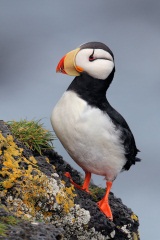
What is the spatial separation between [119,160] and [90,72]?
3.89 ft

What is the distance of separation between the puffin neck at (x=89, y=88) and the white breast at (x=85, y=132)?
7 centimetres

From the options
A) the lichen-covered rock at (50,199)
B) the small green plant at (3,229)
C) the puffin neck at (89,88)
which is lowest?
the small green plant at (3,229)

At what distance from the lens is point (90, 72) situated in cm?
843

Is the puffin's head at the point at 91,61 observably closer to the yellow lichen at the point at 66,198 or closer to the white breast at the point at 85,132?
the white breast at the point at 85,132

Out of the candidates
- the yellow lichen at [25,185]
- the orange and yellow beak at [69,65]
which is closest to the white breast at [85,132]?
the orange and yellow beak at [69,65]

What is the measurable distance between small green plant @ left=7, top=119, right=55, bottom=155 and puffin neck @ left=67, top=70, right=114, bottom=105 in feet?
2.30

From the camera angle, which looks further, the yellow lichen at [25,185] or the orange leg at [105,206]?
the orange leg at [105,206]

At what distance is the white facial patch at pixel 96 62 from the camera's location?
8.42 m

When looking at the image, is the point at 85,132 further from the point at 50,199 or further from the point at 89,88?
the point at 50,199

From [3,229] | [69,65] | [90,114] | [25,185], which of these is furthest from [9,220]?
[69,65]

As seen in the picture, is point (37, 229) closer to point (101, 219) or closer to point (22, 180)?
point (22, 180)

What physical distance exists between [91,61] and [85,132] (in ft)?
2.88

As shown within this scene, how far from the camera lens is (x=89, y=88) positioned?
8438 millimetres

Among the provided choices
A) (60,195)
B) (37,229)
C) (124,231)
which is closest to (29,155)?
(60,195)
